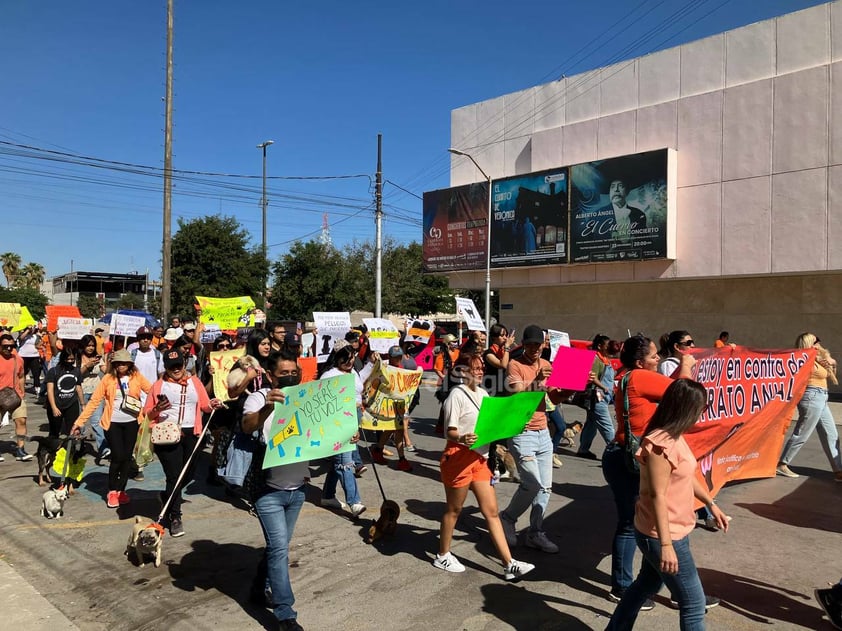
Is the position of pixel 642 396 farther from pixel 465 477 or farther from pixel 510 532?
pixel 510 532

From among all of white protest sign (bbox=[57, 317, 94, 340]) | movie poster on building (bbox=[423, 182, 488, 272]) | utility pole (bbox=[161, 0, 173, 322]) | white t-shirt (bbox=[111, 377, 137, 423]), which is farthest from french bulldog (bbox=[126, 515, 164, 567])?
movie poster on building (bbox=[423, 182, 488, 272])

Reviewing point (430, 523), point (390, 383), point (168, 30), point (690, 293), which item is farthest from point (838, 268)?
point (168, 30)

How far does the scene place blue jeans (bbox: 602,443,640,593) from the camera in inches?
175

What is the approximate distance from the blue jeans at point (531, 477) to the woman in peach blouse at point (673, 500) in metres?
2.00

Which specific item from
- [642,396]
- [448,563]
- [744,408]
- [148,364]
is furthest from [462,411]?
[148,364]

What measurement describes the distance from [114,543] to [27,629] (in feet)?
5.95

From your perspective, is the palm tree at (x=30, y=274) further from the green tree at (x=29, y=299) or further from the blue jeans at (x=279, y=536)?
the blue jeans at (x=279, y=536)

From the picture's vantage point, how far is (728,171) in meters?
23.0

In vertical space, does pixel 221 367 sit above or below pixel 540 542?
above

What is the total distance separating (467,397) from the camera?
5043 millimetres

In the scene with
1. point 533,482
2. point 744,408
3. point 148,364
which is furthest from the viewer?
point 148,364

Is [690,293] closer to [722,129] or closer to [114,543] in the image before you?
[722,129]

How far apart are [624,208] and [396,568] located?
888 inches

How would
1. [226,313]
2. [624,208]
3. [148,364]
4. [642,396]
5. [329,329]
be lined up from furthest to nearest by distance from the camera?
[624,208]
[226,313]
[329,329]
[148,364]
[642,396]
